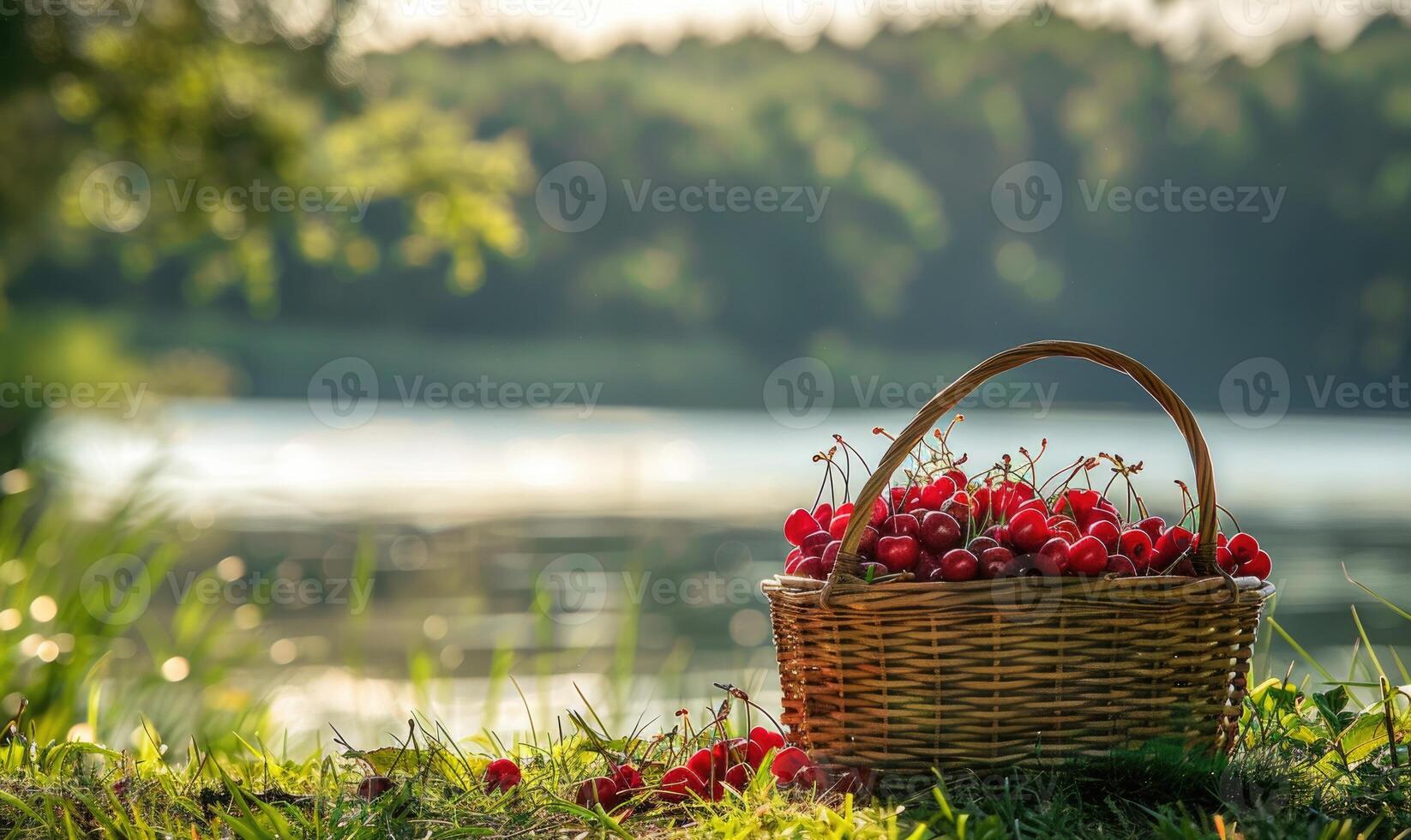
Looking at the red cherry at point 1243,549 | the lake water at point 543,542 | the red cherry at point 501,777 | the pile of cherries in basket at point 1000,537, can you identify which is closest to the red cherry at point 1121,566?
the pile of cherries in basket at point 1000,537

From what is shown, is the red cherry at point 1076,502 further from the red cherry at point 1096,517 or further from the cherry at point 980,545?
the cherry at point 980,545

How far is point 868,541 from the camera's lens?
1521 millimetres

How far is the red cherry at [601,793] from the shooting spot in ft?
4.64

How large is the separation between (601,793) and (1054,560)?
64 cm

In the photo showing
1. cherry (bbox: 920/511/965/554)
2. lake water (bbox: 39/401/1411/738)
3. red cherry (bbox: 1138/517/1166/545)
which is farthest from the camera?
lake water (bbox: 39/401/1411/738)

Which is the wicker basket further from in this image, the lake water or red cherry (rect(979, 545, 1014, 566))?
the lake water

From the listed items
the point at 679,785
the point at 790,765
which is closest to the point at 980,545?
the point at 790,765

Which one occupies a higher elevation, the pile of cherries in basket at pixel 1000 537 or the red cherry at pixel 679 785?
the pile of cherries in basket at pixel 1000 537

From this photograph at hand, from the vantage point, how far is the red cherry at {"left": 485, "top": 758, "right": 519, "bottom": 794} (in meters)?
1.50

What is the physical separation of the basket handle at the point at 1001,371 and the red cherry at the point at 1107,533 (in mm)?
103

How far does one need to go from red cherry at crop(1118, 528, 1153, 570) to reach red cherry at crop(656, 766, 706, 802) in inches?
25.4

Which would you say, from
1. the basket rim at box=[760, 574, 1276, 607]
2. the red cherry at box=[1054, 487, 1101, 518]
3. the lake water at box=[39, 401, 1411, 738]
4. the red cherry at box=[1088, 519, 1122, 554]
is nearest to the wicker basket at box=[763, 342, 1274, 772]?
A: the basket rim at box=[760, 574, 1276, 607]

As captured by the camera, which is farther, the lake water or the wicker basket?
the lake water

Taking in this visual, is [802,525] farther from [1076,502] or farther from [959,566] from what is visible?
[1076,502]
